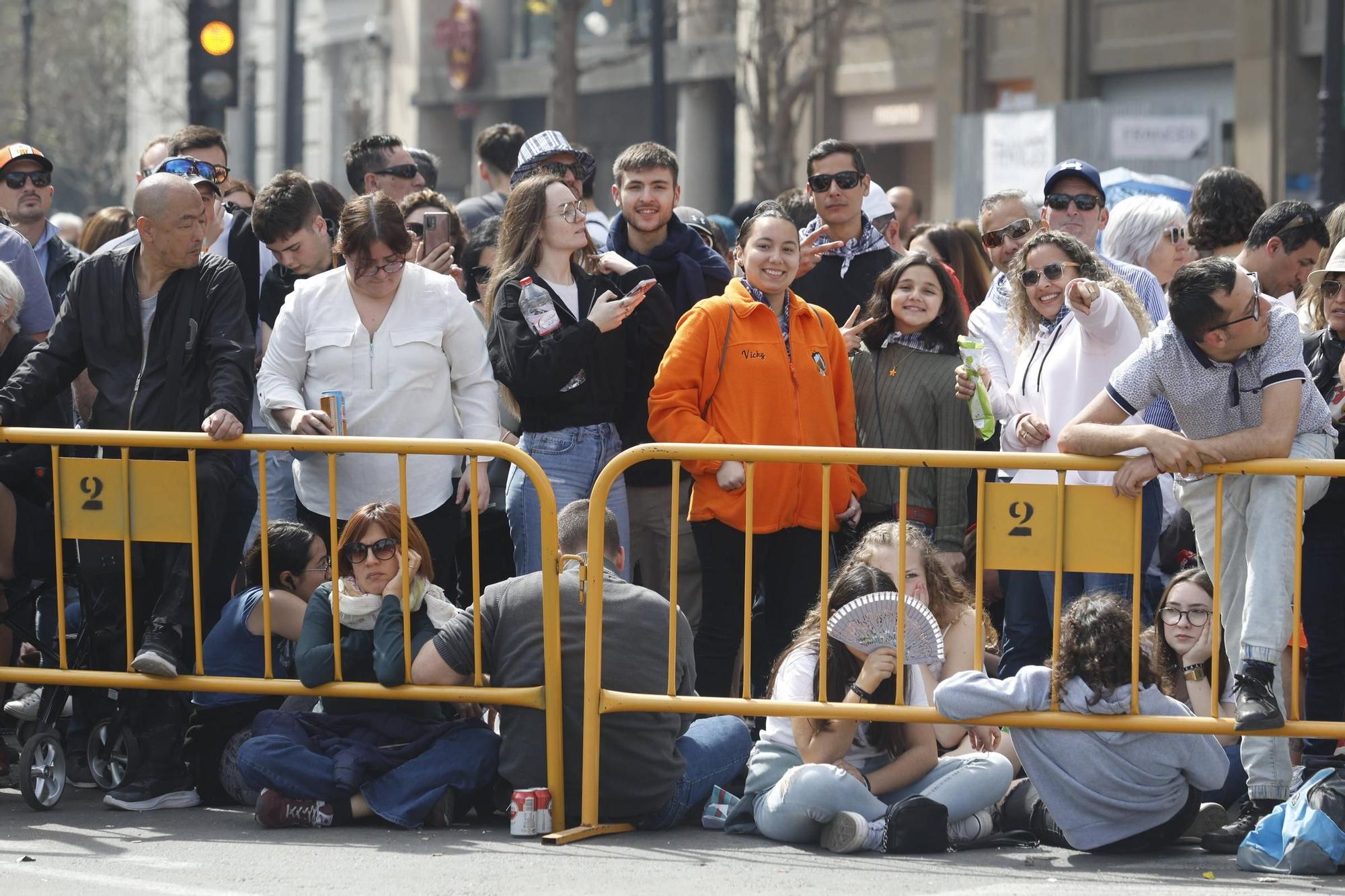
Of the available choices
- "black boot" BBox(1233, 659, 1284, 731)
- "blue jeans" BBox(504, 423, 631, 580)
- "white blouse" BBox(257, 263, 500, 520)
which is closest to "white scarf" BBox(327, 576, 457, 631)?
"white blouse" BBox(257, 263, 500, 520)

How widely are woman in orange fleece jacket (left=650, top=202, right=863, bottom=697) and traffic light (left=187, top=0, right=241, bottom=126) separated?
17.6 feet

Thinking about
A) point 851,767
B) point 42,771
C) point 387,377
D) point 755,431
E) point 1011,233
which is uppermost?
point 1011,233

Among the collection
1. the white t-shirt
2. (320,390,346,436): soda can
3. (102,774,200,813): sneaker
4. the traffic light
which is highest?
the traffic light

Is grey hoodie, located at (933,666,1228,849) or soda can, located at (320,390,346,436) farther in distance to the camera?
soda can, located at (320,390,346,436)

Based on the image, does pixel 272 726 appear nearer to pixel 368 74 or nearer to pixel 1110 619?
pixel 1110 619

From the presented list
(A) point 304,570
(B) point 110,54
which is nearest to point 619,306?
(A) point 304,570

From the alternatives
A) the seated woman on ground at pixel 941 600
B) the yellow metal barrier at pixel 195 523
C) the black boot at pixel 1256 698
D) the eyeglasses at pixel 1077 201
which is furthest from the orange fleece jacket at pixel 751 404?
the black boot at pixel 1256 698

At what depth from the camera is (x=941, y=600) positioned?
644cm

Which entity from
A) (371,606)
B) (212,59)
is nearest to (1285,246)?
(371,606)

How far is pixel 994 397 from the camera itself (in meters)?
7.41

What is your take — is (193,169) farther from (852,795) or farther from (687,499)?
(852,795)

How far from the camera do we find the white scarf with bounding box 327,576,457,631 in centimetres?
645

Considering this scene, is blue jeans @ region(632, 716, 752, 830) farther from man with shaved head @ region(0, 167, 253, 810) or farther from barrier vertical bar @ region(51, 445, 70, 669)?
barrier vertical bar @ region(51, 445, 70, 669)

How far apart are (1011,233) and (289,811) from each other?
4.12 meters
